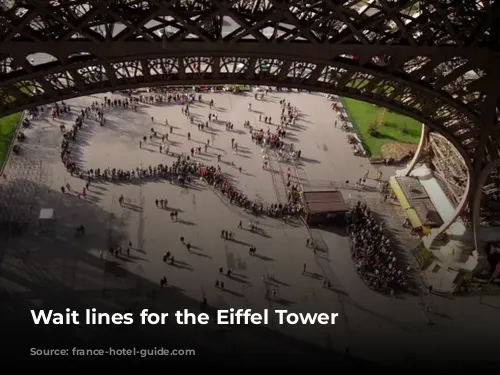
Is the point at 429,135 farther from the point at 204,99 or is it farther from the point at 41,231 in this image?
the point at 41,231

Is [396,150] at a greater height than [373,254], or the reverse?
[396,150]

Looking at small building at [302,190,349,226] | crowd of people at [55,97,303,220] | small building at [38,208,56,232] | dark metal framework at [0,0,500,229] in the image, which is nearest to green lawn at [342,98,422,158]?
small building at [302,190,349,226]

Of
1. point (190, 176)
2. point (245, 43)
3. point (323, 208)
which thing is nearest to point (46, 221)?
point (190, 176)

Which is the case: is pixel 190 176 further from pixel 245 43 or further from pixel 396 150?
pixel 245 43

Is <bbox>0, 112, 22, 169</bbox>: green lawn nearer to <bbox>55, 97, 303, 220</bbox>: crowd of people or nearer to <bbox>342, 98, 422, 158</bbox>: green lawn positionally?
<bbox>55, 97, 303, 220</bbox>: crowd of people

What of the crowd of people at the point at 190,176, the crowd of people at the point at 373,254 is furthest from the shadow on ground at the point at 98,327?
the crowd of people at the point at 190,176

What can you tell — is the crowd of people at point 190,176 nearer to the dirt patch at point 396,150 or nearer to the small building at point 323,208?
the small building at point 323,208
